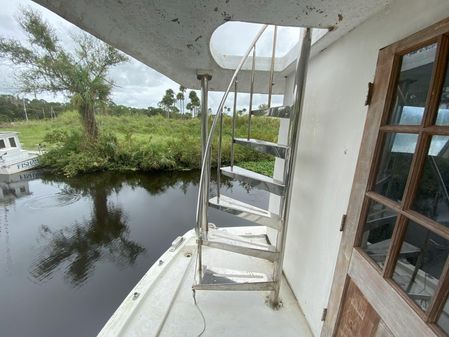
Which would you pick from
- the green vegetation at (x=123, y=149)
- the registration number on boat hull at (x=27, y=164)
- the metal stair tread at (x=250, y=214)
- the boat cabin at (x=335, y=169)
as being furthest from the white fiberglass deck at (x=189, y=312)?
the registration number on boat hull at (x=27, y=164)

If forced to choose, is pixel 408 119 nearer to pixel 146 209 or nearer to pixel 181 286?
pixel 181 286

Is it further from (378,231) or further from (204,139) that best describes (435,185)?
(204,139)

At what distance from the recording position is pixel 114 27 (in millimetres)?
817

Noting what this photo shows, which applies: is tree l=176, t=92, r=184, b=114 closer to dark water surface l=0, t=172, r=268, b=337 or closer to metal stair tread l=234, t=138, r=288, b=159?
dark water surface l=0, t=172, r=268, b=337

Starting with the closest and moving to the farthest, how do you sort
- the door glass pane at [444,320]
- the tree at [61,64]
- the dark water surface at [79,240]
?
the door glass pane at [444,320] < the dark water surface at [79,240] < the tree at [61,64]

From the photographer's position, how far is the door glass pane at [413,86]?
0.66 m

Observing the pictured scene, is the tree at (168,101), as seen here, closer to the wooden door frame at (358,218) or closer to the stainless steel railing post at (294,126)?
the stainless steel railing post at (294,126)

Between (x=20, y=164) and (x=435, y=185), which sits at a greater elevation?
(x=435, y=185)

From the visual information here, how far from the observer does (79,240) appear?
3793 mm

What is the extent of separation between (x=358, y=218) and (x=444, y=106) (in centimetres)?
50

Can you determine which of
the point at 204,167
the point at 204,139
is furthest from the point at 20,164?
the point at 204,167

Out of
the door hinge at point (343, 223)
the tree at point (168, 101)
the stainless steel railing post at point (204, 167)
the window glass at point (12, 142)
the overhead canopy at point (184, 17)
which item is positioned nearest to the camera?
the overhead canopy at point (184, 17)

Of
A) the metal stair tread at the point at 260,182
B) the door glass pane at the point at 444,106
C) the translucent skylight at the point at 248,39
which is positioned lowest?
the metal stair tread at the point at 260,182

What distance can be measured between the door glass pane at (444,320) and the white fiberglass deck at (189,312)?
3.14ft
